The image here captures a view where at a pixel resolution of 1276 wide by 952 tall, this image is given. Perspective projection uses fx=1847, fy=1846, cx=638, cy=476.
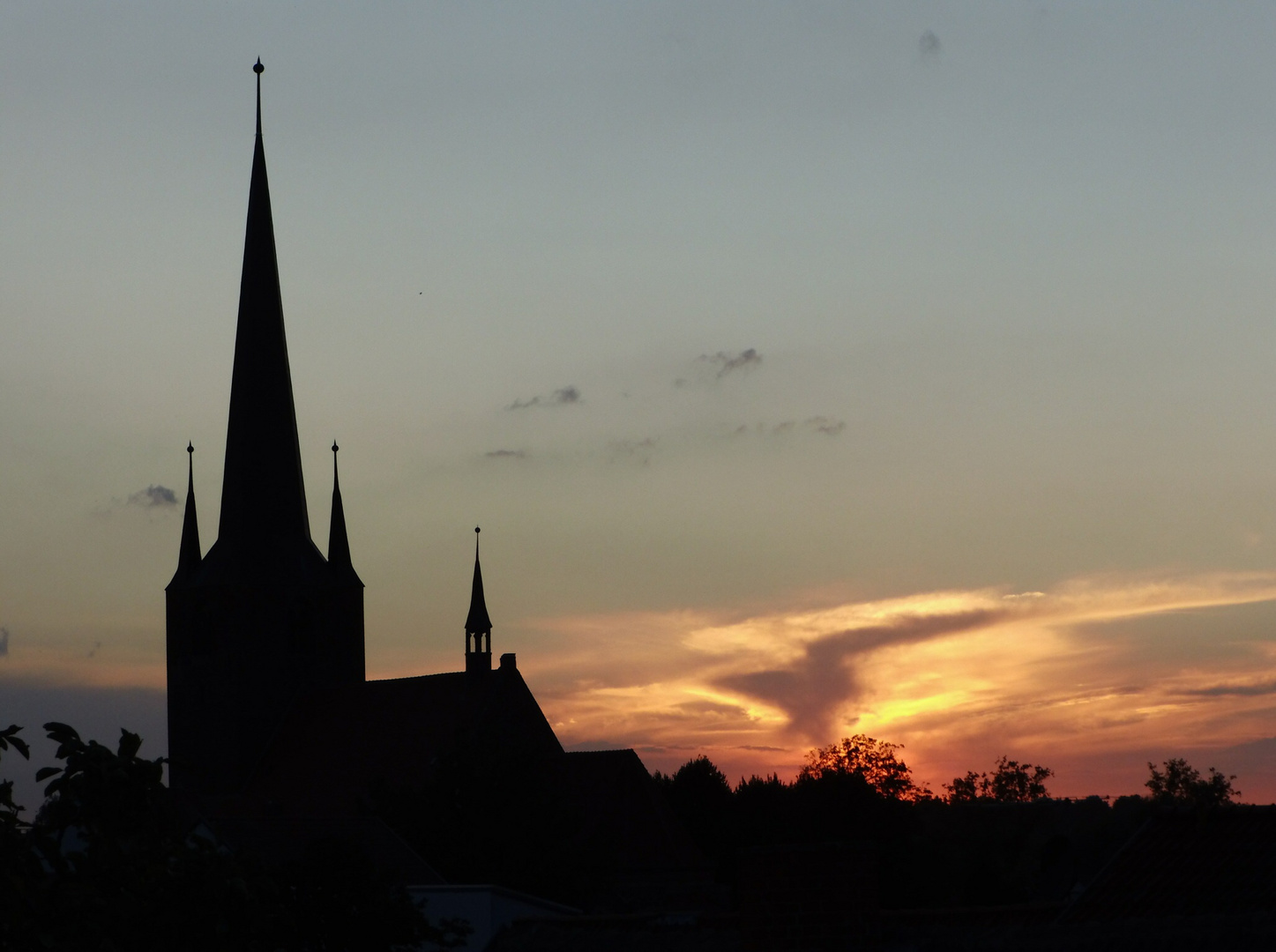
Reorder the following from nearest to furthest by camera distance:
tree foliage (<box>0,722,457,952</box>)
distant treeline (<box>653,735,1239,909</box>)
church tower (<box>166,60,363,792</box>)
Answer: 1. tree foliage (<box>0,722,457,952</box>)
2. distant treeline (<box>653,735,1239,909</box>)
3. church tower (<box>166,60,363,792</box>)

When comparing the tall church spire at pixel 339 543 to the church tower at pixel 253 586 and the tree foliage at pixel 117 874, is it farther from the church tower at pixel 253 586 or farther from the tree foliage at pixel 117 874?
the tree foliage at pixel 117 874

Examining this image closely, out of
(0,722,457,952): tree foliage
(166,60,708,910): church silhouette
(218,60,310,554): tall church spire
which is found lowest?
(0,722,457,952): tree foliage

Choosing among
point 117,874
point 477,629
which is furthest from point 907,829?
point 117,874

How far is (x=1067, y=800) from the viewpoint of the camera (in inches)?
4353

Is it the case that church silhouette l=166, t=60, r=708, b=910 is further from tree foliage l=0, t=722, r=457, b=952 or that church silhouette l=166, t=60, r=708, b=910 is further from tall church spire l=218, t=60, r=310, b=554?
tree foliage l=0, t=722, r=457, b=952

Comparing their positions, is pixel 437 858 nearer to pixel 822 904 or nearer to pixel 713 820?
pixel 713 820

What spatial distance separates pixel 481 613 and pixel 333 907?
164ft

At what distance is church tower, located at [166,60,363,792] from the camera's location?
241 ft

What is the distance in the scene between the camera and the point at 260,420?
242 ft

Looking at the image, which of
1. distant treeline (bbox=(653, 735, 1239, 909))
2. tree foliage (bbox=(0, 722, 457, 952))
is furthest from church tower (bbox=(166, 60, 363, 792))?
tree foliage (bbox=(0, 722, 457, 952))

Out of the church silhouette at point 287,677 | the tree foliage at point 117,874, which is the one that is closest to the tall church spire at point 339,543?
the church silhouette at point 287,677

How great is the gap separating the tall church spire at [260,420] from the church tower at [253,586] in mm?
36

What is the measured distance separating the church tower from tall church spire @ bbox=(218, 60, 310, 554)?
36mm

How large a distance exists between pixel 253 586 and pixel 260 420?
662cm
